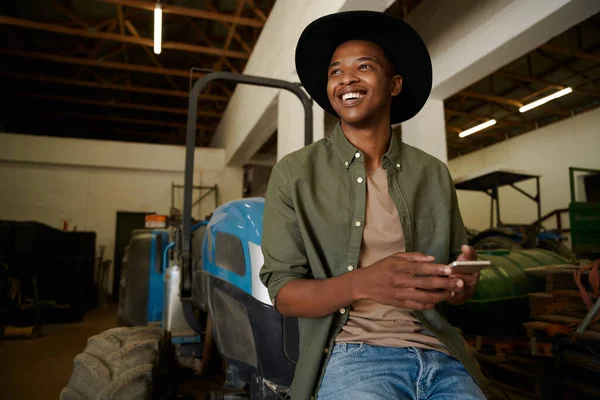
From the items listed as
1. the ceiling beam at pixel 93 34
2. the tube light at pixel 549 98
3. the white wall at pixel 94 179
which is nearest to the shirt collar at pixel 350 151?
the ceiling beam at pixel 93 34

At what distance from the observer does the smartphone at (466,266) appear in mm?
806

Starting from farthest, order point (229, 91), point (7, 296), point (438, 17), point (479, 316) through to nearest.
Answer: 1. point (229, 91)
2. point (7, 296)
3. point (438, 17)
4. point (479, 316)

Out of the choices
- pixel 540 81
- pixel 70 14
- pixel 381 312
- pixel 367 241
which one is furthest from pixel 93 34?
pixel 540 81

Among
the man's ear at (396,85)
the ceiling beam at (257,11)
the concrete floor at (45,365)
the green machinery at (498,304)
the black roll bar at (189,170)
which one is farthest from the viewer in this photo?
the ceiling beam at (257,11)

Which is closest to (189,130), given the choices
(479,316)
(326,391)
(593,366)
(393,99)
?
(393,99)

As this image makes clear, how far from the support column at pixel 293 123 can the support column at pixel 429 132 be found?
1071mm

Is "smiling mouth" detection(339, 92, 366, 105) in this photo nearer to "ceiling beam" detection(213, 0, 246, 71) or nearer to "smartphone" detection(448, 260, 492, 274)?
"smartphone" detection(448, 260, 492, 274)

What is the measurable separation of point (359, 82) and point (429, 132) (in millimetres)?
4043

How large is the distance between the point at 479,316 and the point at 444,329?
118 inches

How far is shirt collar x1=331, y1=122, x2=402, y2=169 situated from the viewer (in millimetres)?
1171

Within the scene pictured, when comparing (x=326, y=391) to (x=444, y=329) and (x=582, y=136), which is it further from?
(x=582, y=136)

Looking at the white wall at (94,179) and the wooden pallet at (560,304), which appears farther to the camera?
the white wall at (94,179)

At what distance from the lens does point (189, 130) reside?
2.13m

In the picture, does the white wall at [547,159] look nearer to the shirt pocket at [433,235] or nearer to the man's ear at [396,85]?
the man's ear at [396,85]
